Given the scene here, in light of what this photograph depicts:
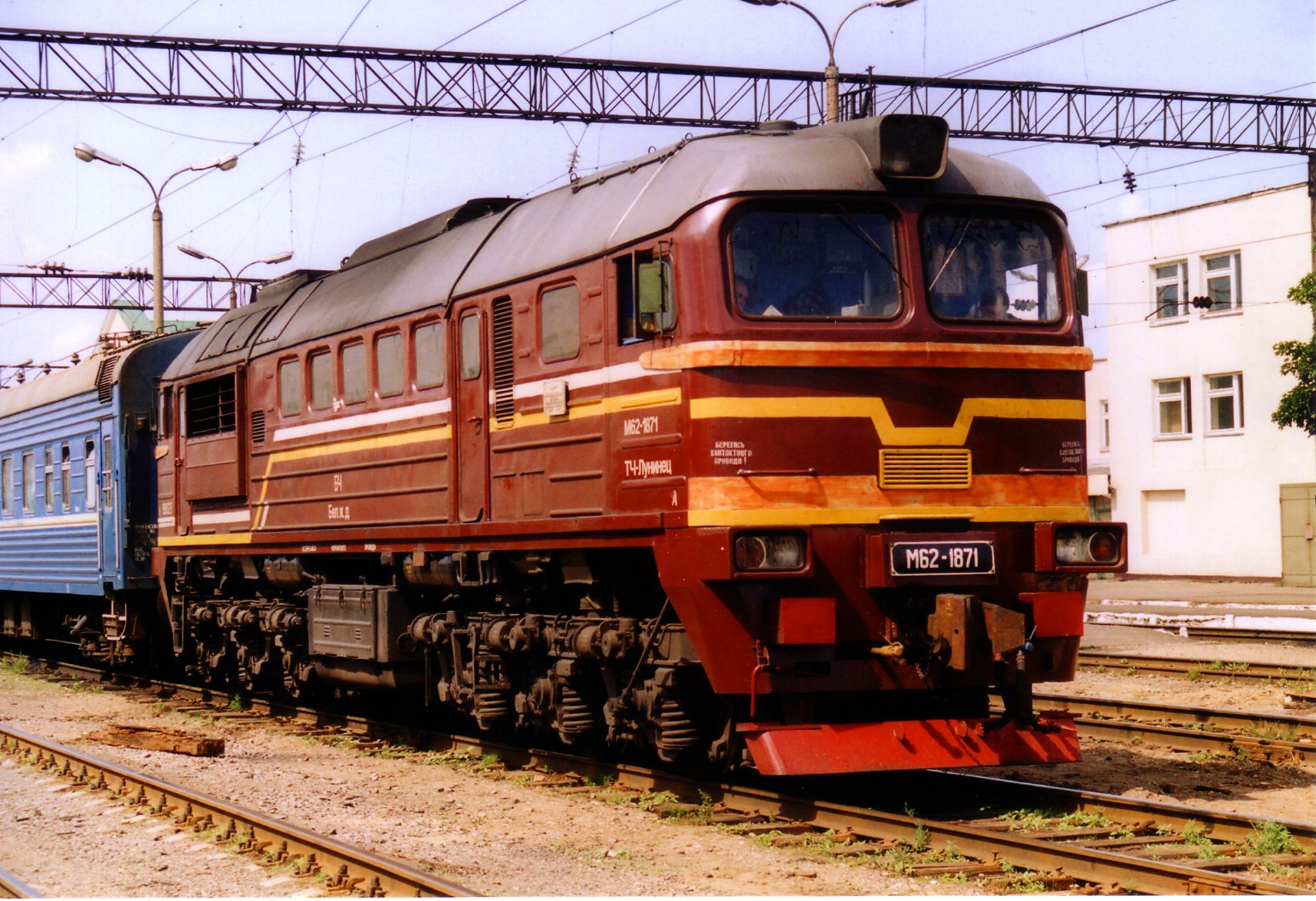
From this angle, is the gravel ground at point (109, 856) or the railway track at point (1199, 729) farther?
the railway track at point (1199, 729)

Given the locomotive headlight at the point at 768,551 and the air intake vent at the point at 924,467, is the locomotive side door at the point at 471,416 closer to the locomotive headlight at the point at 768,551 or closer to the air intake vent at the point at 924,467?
the locomotive headlight at the point at 768,551

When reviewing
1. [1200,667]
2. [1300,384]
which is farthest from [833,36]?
[1300,384]

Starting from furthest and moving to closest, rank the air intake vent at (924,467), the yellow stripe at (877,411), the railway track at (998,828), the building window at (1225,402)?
the building window at (1225,402) → the air intake vent at (924,467) → the yellow stripe at (877,411) → the railway track at (998,828)

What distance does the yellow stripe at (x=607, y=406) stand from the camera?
9.48 m

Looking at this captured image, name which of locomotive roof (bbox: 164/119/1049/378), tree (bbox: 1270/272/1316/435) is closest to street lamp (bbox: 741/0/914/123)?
locomotive roof (bbox: 164/119/1049/378)

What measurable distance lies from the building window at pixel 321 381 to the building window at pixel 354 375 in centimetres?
27

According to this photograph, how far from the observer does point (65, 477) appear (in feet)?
72.7

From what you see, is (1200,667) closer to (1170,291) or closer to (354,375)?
(354,375)

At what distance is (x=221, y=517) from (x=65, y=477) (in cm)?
671

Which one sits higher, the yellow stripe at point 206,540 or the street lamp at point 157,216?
the street lamp at point 157,216

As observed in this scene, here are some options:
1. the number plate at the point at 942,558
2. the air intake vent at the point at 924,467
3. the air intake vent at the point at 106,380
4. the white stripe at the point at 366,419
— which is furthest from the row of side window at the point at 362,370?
the air intake vent at the point at 106,380

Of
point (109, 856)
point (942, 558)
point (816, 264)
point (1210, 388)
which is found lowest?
point (109, 856)

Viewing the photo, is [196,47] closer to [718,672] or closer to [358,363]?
[358,363]

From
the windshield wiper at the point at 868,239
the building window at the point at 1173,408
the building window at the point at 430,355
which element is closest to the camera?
the windshield wiper at the point at 868,239
